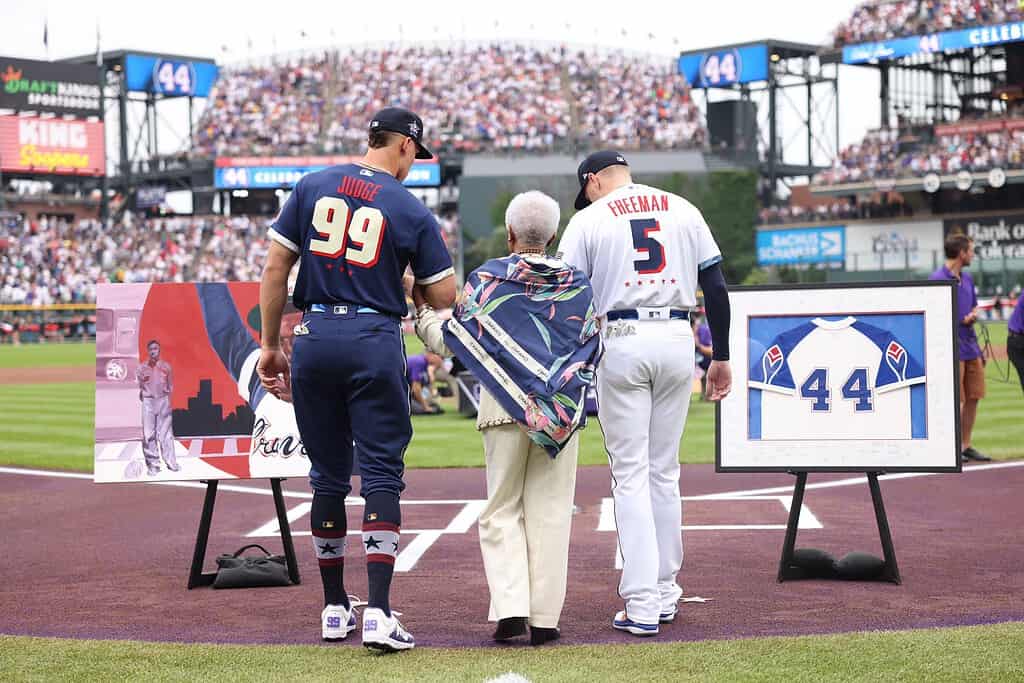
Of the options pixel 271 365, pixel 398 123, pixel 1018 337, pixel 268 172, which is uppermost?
pixel 268 172

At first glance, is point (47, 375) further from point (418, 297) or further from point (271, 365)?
point (418, 297)

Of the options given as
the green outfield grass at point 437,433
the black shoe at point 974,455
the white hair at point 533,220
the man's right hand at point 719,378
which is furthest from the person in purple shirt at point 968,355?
the white hair at point 533,220

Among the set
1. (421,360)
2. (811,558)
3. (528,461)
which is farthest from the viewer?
(421,360)

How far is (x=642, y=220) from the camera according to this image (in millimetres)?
5629

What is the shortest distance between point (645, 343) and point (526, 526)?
0.94m

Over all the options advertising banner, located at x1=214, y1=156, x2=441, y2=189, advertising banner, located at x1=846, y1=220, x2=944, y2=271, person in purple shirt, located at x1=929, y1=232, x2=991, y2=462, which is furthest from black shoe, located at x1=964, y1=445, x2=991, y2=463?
advertising banner, located at x1=214, y1=156, x2=441, y2=189

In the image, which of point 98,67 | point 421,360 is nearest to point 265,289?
point 421,360

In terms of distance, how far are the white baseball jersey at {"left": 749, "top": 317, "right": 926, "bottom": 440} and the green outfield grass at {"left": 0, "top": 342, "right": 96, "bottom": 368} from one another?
3065 cm

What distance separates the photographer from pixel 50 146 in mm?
72938

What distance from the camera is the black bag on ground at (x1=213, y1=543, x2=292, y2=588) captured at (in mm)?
6648

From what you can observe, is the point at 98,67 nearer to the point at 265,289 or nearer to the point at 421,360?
the point at 421,360

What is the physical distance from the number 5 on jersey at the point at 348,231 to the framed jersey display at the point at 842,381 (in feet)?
7.52

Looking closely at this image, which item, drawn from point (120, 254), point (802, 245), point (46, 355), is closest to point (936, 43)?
point (802, 245)

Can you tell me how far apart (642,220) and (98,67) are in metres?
75.0
